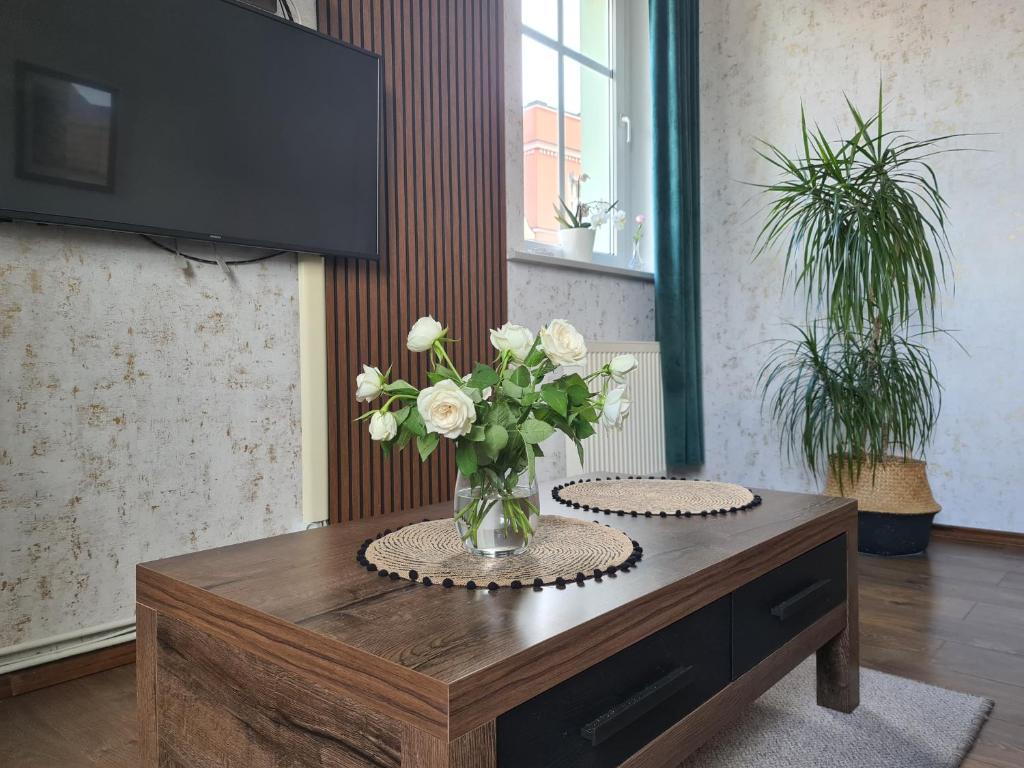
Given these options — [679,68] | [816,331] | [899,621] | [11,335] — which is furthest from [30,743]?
[679,68]

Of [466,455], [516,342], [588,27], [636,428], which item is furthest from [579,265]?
[466,455]

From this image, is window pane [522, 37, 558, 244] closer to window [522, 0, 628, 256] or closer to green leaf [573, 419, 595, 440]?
window [522, 0, 628, 256]

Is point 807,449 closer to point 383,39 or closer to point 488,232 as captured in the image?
point 488,232

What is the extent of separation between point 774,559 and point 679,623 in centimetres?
28

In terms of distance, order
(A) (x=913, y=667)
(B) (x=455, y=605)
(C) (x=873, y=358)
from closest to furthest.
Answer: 1. (B) (x=455, y=605)
2. (A) (x=913, y=667)
3. (C) (x=873, y=358)

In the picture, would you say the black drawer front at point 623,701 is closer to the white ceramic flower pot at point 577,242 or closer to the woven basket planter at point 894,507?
the woven basket planter at point 894,507

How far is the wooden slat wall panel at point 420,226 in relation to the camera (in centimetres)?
233

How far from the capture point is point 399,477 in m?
2.51

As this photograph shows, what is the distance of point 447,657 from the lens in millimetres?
661

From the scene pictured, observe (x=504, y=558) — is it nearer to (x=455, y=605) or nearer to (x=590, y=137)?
(x=455, y=605)

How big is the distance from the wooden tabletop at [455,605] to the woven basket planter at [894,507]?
1.76 metres

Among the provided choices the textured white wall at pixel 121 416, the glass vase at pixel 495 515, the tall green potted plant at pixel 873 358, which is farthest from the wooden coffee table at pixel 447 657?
→ the tall green potted plant at pixel 873 358

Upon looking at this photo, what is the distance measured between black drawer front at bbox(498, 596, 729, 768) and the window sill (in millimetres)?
2134

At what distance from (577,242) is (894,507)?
5.40 feet
